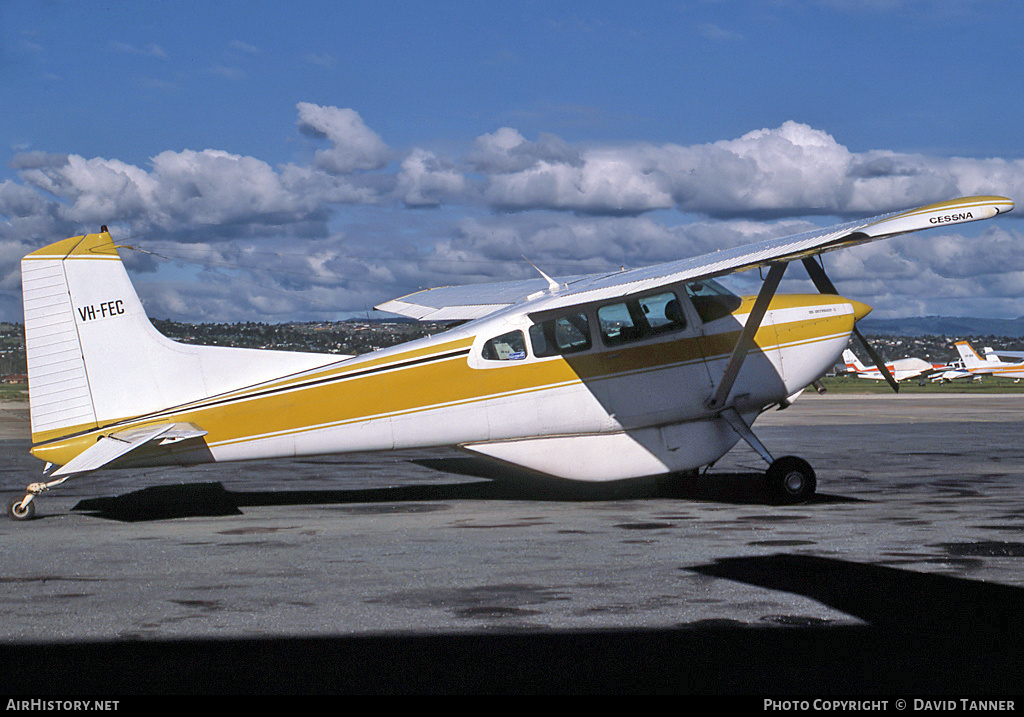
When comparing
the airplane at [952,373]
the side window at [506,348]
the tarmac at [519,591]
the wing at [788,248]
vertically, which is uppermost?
the wing at [788,248]

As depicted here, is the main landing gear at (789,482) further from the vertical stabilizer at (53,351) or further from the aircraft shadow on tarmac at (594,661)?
the vertical stabilizer at (53,351)

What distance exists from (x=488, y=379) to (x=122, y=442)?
4149mm

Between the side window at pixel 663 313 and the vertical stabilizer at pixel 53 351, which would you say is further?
the side window at pixel 663 313

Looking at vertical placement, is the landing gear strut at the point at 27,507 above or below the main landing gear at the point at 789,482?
above

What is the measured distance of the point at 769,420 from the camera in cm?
3002

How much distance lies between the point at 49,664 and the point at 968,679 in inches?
181

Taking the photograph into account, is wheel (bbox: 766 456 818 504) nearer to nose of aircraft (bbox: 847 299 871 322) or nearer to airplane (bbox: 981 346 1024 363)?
nose of aircraft (bbox: 847 299 871 322)

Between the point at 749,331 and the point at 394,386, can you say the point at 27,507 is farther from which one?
the point at 749,331

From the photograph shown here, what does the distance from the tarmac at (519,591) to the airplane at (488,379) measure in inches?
31.7

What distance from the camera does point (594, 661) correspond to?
15.3 ft

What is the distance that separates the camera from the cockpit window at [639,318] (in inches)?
438
